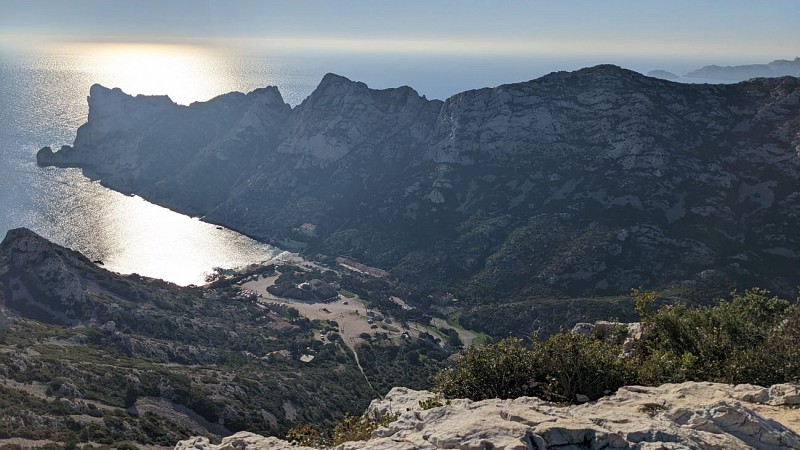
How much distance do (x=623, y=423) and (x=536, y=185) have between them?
5126 inches

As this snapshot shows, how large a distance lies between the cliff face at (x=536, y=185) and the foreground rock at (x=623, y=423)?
95514mm

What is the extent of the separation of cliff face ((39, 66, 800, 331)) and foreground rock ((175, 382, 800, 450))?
95514 millimetres

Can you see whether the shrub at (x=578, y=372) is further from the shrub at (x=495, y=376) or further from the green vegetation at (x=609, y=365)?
the shrub at (x=495, y=376)

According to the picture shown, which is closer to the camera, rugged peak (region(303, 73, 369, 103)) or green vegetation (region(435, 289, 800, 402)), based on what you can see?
green vegetation (region(435, 289, 800, 402))

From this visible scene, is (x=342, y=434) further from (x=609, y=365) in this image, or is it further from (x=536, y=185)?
(x=536, y=185)

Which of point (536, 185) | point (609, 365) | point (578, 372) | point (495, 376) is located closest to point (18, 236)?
point (495, 376)

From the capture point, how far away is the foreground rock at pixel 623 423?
1669 centimetres

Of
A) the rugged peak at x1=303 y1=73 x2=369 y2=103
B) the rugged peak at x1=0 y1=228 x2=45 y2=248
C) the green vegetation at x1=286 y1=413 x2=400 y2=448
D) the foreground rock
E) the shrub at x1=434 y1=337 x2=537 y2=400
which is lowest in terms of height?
the rugged peak at x1=0 y1=228 x2=45 y2=248

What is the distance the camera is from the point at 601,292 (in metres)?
114

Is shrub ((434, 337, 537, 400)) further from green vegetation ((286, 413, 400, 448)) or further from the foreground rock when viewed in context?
the foreground rock

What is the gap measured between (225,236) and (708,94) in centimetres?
13664

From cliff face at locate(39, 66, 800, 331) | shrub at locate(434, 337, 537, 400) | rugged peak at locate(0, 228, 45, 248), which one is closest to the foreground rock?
shrub at locate(434, 337, 537, 400)

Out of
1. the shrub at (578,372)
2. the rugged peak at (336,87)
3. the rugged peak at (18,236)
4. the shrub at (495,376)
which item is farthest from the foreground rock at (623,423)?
the rugged peak at (336,87)

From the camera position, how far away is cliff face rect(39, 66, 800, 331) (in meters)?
116
